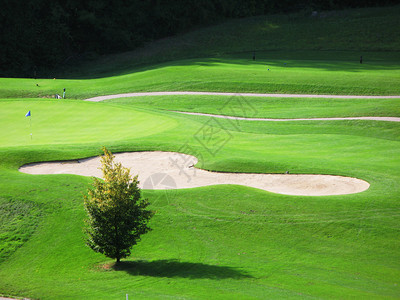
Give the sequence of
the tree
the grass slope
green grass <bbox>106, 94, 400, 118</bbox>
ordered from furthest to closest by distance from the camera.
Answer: green grass <bbox>106, 94, 400, 118</bbox>, the tree, the grass slope

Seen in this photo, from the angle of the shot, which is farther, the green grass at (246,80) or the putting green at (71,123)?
the green grass at (246,80)

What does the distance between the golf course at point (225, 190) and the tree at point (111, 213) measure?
0.85m

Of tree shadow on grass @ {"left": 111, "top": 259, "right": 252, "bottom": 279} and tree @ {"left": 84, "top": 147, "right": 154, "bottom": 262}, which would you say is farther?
tree @ {"left": 84, "top": 147, "right": 154, "bottom": 262}

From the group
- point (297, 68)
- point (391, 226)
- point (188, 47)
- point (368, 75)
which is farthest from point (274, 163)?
point (188, 47)

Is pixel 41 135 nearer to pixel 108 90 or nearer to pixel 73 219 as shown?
pixel 73 219

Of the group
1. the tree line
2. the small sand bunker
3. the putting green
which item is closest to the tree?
the small sand bunker

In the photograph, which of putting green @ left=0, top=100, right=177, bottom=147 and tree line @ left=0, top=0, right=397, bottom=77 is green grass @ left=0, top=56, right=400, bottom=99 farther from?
tree line @ left=0, top=0, right=397, bottom=77

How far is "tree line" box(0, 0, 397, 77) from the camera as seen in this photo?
2761 inches

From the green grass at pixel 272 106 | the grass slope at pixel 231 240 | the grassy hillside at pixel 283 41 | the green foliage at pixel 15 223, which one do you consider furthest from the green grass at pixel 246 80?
the green foliage at pixel 15 223

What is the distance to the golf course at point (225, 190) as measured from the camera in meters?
14.8

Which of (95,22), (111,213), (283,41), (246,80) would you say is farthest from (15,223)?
(95,22)

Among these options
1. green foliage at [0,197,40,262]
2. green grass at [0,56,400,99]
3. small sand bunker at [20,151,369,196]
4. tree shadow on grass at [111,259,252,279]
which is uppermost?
green grass at [0,56,400,99]

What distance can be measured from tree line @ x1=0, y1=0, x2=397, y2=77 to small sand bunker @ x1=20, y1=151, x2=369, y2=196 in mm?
49456

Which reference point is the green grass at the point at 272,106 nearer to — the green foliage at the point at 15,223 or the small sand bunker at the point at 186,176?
the small sand bunker at the point at 186,176
